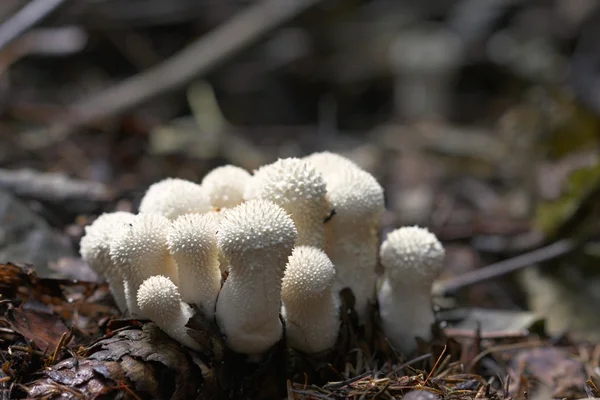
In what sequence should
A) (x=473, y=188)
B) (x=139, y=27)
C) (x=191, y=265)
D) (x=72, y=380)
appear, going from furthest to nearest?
(x=139, y=27)
(x=473, y=188)
(x=191, y=265)
(x=72, y=380)

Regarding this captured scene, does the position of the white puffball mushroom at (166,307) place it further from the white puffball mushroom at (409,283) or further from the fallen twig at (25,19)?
the fallen twig at (25,19)

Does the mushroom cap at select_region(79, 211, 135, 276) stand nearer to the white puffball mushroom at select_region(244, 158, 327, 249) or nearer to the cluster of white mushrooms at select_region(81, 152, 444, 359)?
the cluster of white mushrooms at select_region(81, 152, 444, 359)

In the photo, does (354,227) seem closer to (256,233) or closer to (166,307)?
(256,233)

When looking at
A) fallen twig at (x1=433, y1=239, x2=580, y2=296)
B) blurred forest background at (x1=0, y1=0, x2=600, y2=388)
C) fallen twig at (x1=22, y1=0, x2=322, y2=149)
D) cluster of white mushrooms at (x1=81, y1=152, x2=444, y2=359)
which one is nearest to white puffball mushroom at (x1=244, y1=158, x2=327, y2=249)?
cluster of white mushrooms at (x1=81, y1=152, x2=444, y2=359)

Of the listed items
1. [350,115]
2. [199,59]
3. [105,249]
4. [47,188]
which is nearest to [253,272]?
[105,249]

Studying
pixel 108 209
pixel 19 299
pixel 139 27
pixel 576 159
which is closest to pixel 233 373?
pixel 19 299

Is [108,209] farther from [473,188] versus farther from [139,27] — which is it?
[139,27]

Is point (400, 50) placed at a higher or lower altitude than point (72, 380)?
higher
